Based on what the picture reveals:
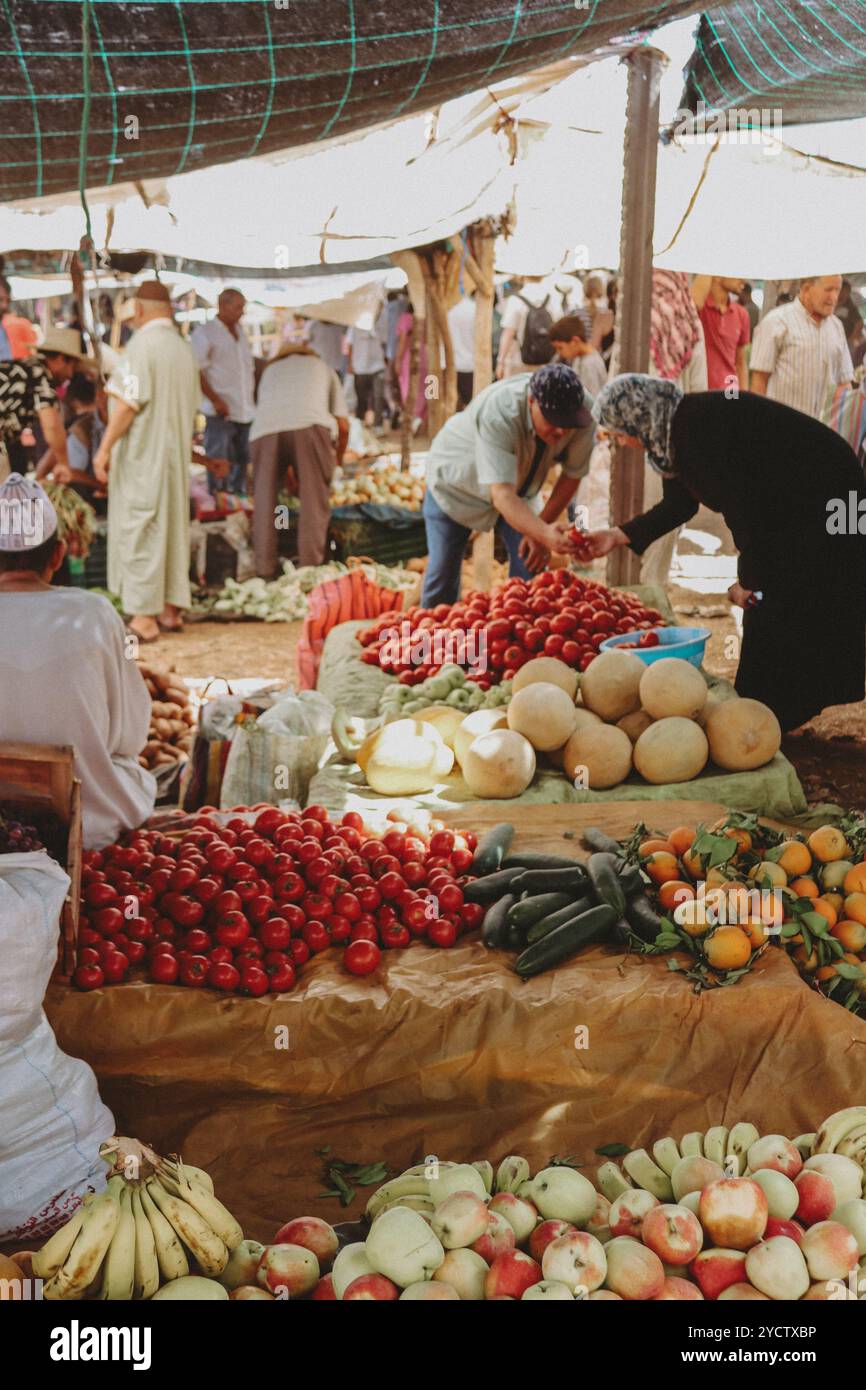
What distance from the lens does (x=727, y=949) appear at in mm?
2855

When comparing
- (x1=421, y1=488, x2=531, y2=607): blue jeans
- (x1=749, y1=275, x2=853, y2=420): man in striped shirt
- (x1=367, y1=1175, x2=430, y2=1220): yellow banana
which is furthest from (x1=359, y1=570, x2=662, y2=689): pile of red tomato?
(x1=749, y1=275, x2=853, y2=420): man in striped shirt

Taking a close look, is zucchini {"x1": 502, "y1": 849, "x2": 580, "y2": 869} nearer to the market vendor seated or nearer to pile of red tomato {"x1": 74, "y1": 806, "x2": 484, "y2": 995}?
pile of red tomato {"x1": 74, "y1": 806, "x2": 484, "y2": 995}

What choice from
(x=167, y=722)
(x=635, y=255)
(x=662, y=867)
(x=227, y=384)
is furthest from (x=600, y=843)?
(x=227, y=384)

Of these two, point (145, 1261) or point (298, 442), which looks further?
point (298, 442)

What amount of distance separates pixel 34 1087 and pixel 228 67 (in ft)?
7.30

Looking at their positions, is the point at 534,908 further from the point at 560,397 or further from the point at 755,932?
the point at 560,397

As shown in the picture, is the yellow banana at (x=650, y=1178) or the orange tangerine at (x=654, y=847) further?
the orange tangerine at (x=654, y=847)

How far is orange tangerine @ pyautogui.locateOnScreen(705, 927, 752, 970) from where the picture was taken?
286 cm

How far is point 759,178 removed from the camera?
7.56 meters

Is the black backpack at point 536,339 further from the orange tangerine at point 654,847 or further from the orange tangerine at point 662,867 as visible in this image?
the orange tangerine at point 662,867

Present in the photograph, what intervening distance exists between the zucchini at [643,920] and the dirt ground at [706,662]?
246cm

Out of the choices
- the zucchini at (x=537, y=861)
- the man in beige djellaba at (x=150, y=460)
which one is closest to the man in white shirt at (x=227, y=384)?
the man in beige djellaba at (x=150, y=460)

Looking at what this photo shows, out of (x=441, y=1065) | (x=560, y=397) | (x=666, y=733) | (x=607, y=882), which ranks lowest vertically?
(x=441, y=1065)

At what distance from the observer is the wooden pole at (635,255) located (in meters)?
5.93
